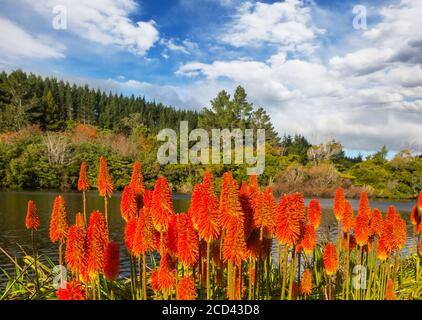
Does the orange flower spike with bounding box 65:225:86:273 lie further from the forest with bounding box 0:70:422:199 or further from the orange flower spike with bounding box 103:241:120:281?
the forest with bounding box 0:70:422:199

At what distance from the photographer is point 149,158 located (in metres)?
60.2

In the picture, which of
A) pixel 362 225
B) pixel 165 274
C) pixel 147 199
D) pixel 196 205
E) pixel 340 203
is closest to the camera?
pixel 196 205

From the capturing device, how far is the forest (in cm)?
5269

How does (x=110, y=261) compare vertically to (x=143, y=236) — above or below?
below

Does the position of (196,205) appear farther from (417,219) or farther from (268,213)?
(417,219)

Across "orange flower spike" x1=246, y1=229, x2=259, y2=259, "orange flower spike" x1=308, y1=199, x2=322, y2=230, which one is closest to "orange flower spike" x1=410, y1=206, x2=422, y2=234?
"orange flower spike" x1=308, y1=199, x2=322, y2=230

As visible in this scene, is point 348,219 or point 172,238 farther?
point 348,219

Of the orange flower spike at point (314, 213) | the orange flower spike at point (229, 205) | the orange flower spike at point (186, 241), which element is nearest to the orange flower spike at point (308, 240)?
the orange flower spike at point (314, 213)

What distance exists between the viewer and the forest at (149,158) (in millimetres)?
52688

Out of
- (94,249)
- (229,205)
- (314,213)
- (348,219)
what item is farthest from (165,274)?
(348,219)

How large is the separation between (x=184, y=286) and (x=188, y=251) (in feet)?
1.29
